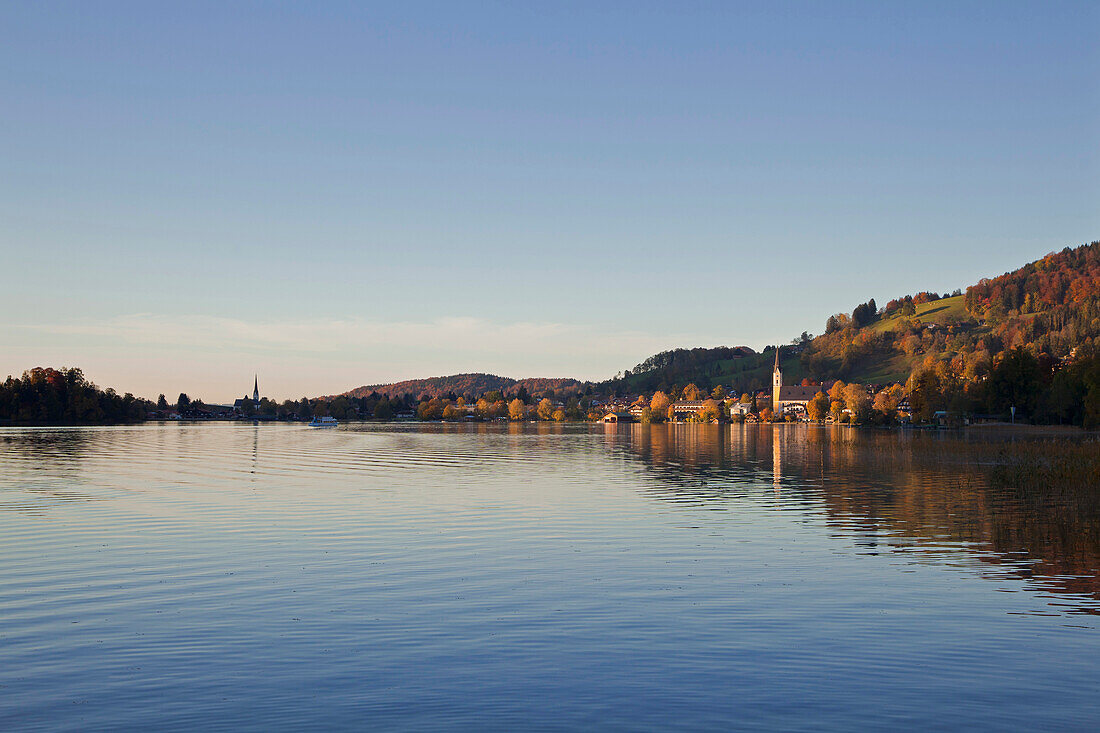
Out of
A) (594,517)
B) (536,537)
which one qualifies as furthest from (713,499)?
(536,537)

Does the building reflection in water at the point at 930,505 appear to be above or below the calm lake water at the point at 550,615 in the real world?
below

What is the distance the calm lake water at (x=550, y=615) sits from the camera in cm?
1392

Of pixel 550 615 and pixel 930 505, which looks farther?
pixel 930 505

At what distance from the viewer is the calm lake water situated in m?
13.9

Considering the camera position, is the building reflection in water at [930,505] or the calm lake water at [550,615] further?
the building reflection in water at [930,505]

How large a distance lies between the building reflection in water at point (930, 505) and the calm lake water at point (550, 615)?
0.26 meters

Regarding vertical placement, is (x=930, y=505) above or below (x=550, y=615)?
below

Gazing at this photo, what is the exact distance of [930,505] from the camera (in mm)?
42938

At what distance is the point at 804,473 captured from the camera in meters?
65.9

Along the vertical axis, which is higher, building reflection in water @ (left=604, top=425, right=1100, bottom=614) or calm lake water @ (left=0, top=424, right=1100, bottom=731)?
calm lake water @ (left=0, top=424, right=1100, bottom=731)

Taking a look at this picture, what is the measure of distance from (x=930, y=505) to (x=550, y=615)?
29809 millimetres

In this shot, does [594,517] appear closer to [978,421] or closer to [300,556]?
[300,556]

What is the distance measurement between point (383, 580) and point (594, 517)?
1651cm

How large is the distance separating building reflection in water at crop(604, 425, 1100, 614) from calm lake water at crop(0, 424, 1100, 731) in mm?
258
